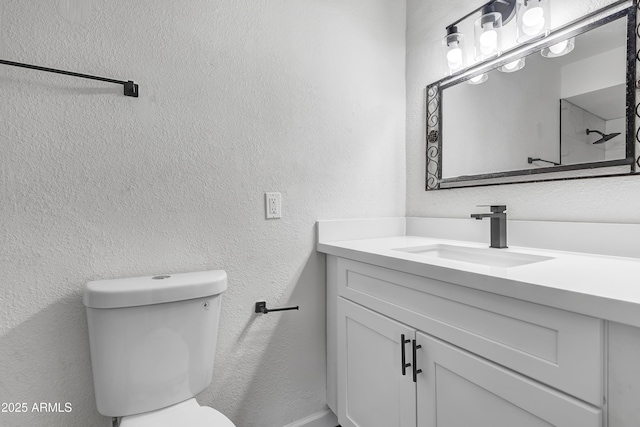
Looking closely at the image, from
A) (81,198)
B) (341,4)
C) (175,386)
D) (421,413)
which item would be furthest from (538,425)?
(341,4)

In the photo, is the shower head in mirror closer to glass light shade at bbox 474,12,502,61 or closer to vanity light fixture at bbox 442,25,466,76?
glass light shade at bbox 474,12,502,61

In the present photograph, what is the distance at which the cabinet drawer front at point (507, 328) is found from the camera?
0.62m

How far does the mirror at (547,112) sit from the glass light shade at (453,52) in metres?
0.06

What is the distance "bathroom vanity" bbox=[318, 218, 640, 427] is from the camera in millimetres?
601

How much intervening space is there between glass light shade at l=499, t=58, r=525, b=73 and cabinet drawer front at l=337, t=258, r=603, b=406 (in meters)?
0.95

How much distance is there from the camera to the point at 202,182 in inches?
47.6

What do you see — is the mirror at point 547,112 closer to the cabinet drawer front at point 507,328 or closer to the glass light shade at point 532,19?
the glass light shade at point 532,19

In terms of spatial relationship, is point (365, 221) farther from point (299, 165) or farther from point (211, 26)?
point (211, 26)

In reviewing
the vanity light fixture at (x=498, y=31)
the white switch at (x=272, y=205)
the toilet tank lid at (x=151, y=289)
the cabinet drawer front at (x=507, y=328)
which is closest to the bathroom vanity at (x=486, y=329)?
the cabinet drawer front at (x=507, y=328)

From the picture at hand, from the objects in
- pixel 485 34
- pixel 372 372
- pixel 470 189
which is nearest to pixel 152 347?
pixel 372 372

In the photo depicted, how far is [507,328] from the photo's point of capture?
75cm

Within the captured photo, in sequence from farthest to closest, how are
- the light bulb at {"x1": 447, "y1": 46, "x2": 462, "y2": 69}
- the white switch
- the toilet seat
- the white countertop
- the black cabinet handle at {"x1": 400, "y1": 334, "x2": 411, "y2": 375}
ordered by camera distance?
the light bulb at {"x1": 447, "y1": 46, "x2": 462, "y2": 69}
the white switch
the black cabinet handle at {"x1": 400, "y1": 334, "x2": 411, "y2": 375}
the toilet seat
the white countertop

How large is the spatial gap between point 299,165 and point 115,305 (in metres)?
0.86

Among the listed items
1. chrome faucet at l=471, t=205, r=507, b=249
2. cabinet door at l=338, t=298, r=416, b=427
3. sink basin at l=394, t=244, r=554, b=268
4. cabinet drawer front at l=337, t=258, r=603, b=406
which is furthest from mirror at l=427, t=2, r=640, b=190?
cabinet door at l=338, t=298, r=416, b=427
